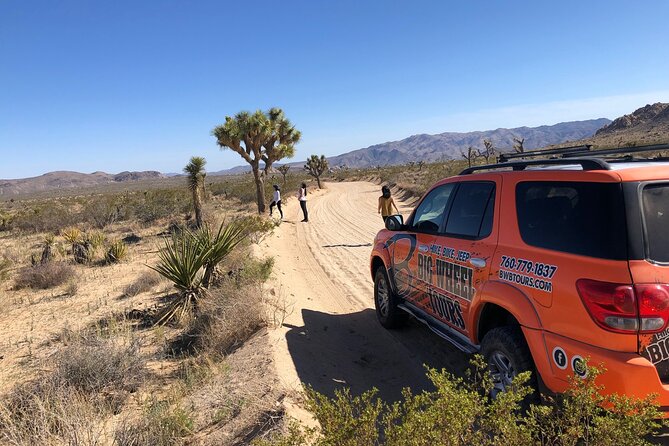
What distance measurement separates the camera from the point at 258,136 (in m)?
22.7

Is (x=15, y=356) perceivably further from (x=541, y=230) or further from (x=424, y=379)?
(x=541, y=230)

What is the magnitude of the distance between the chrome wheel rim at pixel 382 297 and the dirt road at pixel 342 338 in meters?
0.28

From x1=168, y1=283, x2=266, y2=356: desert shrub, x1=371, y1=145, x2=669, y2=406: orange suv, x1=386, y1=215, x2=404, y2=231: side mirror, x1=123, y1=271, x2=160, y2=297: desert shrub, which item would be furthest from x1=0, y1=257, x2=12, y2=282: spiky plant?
x1=371, y1=145, x2=669, y2=406: orange suv

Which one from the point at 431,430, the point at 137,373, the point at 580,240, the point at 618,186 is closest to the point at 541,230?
the point at 580,240

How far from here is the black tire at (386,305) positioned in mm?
5926

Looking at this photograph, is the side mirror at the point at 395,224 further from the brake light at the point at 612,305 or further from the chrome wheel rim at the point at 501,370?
the brake light at the point at 612,305

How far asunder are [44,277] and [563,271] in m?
12.8

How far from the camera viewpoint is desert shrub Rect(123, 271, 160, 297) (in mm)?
9930

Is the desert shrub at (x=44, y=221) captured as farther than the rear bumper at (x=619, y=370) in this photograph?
Yes

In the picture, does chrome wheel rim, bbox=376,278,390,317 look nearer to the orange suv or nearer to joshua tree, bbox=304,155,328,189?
the orange suv

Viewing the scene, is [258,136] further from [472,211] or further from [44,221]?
[472,211]

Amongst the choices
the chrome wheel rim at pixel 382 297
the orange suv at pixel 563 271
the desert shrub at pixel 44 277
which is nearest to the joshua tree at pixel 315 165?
the desert shrub at pixel 44 277

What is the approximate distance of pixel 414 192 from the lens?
2672 centimetres

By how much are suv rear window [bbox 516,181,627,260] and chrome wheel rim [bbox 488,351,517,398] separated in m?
0.94
